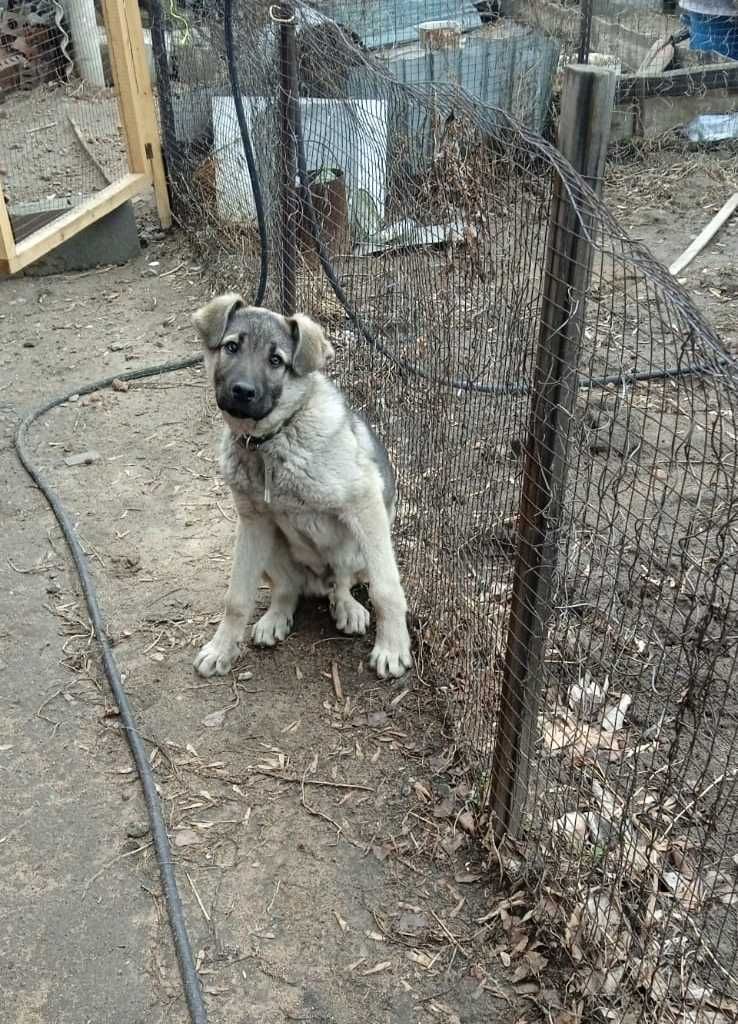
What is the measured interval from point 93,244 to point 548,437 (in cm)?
686

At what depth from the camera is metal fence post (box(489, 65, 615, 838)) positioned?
88.0 inches

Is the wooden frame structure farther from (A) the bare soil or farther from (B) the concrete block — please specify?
(A) the bare soil

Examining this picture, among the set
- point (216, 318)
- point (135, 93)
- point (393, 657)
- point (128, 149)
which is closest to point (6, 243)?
point (128, 149)

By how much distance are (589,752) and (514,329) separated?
1.44m

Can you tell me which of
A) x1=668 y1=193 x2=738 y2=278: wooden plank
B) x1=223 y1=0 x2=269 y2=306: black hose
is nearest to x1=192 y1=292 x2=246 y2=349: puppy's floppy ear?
x1=223 y1=0 x2=269 y2=306: black hose

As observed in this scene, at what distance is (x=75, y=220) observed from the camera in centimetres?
791

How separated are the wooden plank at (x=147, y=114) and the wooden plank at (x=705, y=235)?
4582 millimetres

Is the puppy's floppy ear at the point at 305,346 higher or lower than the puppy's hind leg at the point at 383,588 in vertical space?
higher

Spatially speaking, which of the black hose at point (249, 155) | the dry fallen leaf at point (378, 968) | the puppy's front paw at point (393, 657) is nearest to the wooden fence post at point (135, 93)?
the black hose at point (249, 155)

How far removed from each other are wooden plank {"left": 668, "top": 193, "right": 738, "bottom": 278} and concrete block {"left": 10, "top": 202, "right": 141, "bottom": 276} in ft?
15.4

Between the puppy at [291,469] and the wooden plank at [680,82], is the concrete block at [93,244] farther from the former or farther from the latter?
the wooden plank at [680,82]

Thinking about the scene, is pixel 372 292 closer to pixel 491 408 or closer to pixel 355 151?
pixel 355 151

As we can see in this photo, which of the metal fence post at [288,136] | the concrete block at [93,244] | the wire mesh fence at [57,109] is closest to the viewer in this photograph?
the metal fence post at [288,136]

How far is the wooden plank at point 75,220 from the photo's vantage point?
24.8 feet
